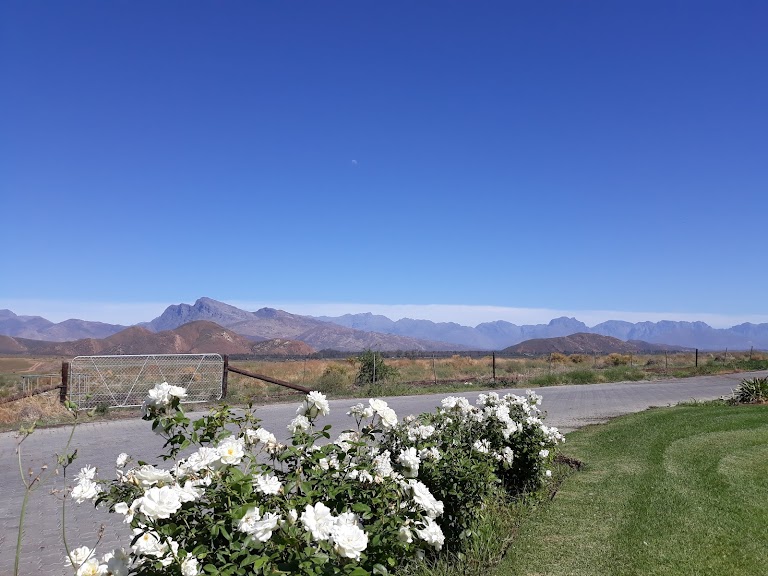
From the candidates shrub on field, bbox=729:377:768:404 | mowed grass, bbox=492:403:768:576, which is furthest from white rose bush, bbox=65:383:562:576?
shrub on field, bbox=729:377:768:404

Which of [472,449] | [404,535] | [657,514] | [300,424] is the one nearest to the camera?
[404,535]

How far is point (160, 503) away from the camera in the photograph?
7.54 feet

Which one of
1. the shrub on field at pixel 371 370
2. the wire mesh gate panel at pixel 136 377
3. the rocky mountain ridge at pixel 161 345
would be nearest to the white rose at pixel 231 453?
the wire mesh gate panel at pixel 136 377

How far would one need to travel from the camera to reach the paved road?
5734 mm

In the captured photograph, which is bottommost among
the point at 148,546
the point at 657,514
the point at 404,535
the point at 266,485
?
the point at 657,514

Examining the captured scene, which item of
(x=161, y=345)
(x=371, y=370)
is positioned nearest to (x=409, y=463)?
(x=371, y=370)

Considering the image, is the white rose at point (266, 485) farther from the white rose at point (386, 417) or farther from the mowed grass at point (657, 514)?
the mowed grass at point (657, 514)

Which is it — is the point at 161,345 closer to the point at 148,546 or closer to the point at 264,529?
the point at 148,546

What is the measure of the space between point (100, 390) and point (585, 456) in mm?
13245

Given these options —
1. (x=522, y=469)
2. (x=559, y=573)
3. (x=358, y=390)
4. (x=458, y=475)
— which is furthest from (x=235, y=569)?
(x=358, y=390)

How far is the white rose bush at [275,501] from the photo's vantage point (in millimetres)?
2354

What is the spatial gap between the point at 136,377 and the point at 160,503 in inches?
670

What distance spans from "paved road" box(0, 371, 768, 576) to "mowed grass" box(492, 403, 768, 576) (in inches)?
102

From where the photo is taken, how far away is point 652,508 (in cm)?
579
